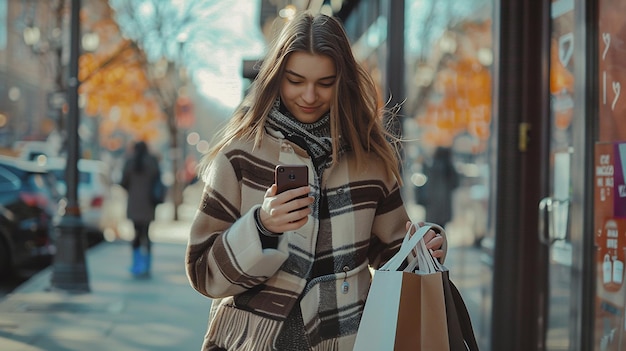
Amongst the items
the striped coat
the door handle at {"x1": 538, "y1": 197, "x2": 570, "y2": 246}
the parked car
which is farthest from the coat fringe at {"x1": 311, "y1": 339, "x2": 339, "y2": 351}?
the parked car

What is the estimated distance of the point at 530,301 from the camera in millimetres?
6020

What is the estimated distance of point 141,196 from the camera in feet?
43.0

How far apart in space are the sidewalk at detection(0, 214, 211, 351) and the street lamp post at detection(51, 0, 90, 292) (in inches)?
8.7

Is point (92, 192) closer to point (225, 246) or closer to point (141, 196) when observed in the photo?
point (141, 196)

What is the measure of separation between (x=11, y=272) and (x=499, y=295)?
784 cm

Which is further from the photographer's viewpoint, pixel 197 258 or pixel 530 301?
pixel 530 301

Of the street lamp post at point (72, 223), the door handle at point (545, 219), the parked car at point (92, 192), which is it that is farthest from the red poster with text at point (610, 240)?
the parked car at point (92, 192)

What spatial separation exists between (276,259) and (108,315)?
295 inches

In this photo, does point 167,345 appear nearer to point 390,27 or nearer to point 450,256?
point 390,27

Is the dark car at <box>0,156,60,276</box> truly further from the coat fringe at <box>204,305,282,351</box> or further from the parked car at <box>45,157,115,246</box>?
the coat fringe at <box>204,305,282,351</box>

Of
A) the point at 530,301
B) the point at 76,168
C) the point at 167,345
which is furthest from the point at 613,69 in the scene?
the point at 76,168

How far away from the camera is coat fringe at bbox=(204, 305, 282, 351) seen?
8.29ft

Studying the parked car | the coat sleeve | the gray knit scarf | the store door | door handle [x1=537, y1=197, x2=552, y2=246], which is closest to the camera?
the coat sleeve

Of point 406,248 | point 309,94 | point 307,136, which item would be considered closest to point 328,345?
point 406,248
